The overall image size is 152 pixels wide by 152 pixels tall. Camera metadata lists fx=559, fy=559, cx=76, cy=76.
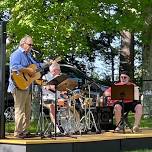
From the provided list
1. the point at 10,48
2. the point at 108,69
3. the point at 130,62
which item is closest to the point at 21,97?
the point at 10,48

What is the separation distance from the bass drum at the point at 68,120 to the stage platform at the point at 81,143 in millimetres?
331

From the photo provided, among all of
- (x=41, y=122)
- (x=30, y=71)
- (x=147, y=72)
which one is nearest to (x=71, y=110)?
(x=41, y=122)

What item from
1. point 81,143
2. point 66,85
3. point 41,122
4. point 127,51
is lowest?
point 81,143

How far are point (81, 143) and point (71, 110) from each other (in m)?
1.40

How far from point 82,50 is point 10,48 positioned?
225 centimetres

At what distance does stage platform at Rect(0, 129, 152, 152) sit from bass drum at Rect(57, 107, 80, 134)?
33cm

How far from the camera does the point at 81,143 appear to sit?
9.58m

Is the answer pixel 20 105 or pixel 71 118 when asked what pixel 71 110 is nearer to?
pixel 71 118

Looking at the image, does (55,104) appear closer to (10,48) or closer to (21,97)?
(21,97)

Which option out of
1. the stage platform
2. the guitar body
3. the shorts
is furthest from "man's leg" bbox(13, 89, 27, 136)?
the shorts

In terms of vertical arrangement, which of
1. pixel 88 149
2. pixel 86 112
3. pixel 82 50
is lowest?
pixel 88 149

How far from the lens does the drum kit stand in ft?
33.1

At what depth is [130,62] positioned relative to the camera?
2188 centimetres

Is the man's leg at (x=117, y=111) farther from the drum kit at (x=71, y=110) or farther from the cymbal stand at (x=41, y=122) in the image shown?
the cymbal stand at (x=41, y=122)
